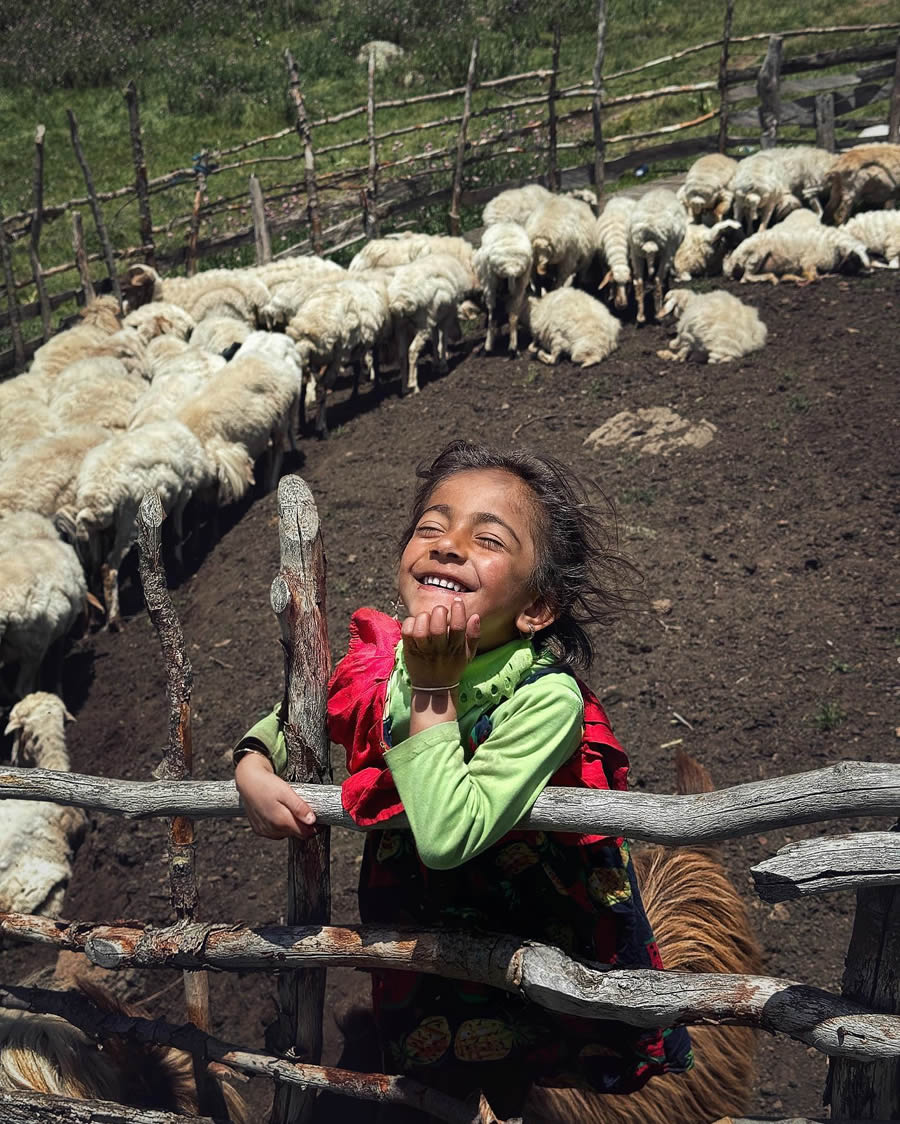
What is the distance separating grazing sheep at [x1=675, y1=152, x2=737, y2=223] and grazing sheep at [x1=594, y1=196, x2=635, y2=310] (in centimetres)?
153

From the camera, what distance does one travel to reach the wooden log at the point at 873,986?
7.50 ft

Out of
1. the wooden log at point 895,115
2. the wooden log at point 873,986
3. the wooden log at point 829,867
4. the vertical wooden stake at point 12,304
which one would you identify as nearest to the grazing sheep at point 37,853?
the wooden log at point 873,986

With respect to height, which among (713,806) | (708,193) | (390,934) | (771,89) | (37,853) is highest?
(713,806)

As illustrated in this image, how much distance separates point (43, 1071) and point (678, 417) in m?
6.42

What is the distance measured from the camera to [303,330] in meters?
10.1

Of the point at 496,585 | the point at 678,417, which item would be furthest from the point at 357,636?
the point at 678,417

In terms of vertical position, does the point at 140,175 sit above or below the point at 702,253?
above

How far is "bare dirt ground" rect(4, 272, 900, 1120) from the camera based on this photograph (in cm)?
476

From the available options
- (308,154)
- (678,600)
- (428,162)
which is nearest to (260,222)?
(308,154)

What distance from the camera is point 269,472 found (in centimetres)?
976

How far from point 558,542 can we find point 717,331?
23.7ft

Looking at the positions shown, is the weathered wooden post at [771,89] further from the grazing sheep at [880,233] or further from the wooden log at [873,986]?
the wooden log at [873,986]

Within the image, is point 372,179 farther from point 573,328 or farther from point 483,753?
point 483,753

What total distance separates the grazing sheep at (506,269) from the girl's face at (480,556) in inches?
332
